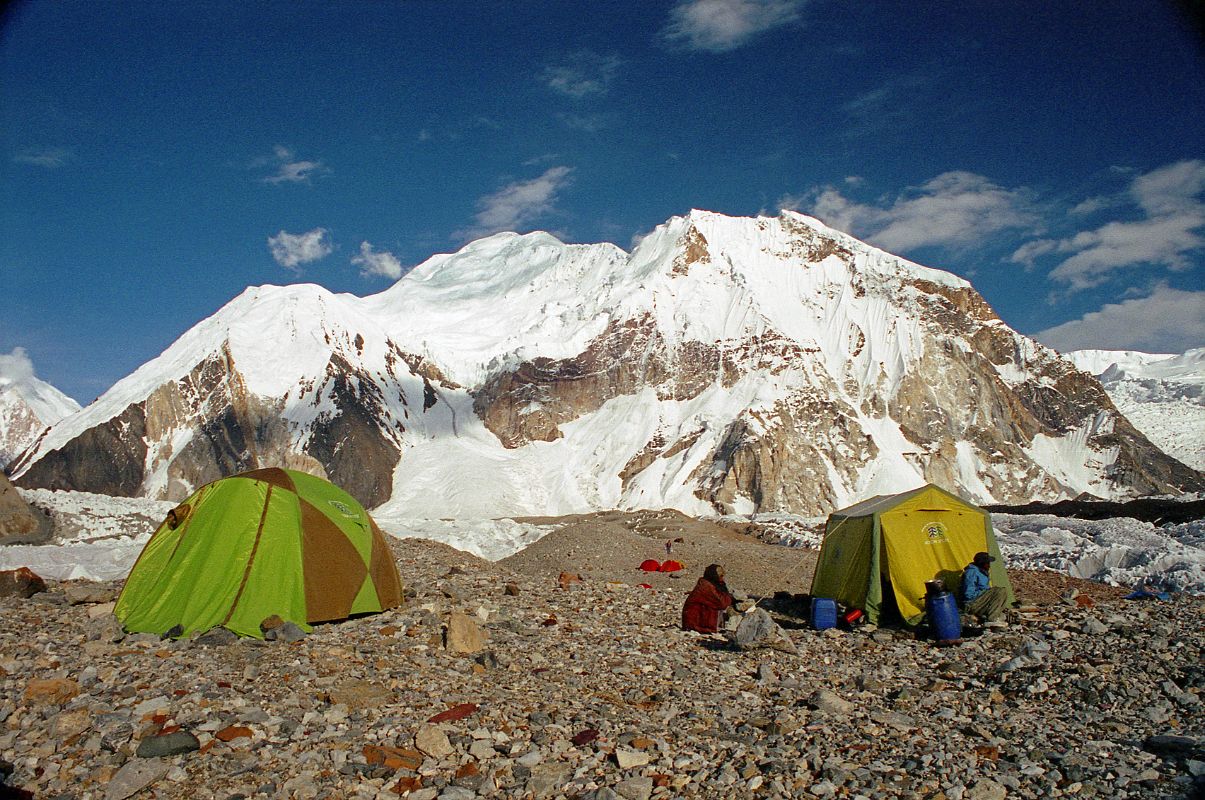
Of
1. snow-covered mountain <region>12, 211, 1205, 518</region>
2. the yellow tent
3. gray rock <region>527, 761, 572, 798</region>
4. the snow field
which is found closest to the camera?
gray rock <region>527, 761, 572, 798</region>

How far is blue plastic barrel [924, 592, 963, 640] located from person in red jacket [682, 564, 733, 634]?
293 cm

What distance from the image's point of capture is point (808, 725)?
7.16 m

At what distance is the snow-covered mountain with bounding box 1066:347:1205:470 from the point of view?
11644cm

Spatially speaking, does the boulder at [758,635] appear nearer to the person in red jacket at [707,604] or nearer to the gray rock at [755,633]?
the gray rock at [755,633]

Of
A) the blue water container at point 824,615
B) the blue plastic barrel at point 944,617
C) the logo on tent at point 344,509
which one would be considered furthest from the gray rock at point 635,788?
the logo on tent at point 344,509

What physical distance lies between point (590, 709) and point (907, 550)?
23.8ft

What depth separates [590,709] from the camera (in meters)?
7.46

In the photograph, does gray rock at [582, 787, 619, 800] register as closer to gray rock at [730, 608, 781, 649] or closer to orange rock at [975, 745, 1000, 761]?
orange rock at [975, 745, 1000, 761]

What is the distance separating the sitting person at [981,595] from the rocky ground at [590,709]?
1.23 feet

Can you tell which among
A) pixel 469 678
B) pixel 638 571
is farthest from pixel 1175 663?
pixel 638 571

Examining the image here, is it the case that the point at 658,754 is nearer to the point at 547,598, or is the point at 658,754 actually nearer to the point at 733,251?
the point at 547,598

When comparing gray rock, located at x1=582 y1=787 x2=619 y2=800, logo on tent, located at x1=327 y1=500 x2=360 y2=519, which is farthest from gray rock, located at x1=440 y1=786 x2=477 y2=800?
logo on tent, located at x1=327 y1=500 x2=360 y2=519

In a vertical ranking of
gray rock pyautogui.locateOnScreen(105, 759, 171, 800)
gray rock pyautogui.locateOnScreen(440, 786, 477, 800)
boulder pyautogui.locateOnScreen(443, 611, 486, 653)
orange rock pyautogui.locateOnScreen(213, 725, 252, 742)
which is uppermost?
boulder pyautogui.locateOnScreen(443, 611, 486, 653)

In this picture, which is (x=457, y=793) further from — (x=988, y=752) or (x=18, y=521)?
(x=18, y=521)
